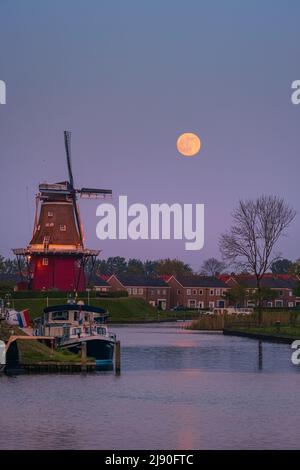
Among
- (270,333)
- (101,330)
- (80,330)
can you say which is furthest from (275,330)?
(80,330)

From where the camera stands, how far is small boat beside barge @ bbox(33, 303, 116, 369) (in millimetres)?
65188

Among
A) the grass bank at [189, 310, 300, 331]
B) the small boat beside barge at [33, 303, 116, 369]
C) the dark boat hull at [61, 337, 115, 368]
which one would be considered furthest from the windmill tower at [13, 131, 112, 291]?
the dark boat hull at [61, 337, 115, 368]

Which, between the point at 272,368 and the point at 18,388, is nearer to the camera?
the point at 18,388

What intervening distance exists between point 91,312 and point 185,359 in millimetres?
7343

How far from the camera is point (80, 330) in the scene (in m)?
66.4

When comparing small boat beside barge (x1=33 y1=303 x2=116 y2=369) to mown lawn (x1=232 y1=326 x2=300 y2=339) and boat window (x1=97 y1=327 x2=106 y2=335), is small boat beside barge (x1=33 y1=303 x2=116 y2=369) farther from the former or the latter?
mown lawn (x1=232 y1=326 x2=300 y2=339)

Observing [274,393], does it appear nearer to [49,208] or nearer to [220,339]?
[220,339]

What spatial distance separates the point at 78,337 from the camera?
65438 millimetres

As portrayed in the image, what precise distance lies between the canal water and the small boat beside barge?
7.07 ft

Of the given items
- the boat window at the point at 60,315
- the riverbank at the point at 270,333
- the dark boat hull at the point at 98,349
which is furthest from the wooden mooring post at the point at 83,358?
the riverbank at the point at 270,333

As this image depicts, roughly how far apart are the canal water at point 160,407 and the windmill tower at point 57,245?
67.9 metres

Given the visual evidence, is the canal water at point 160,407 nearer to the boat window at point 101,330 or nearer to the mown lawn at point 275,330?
the boat window at point 101,330
